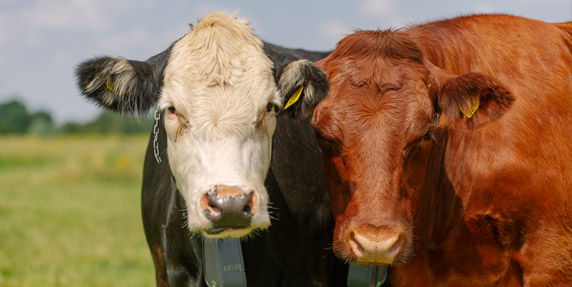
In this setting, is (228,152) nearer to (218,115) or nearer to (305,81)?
(218,115)

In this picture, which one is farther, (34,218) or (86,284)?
(34,218)

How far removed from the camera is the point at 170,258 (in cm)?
464

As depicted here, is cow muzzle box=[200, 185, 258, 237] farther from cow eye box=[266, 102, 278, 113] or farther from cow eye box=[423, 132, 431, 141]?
cow eye box=[423, 132, 431, 141]

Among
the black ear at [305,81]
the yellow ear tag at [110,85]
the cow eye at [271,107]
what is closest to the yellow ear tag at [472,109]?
the black ear at [305,81]

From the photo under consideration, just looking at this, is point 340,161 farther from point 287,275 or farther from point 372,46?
point 287,275

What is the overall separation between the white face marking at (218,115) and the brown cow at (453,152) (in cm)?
51

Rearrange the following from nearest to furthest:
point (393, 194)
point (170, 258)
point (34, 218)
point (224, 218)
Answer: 1. point (224, 218)
2. point (393, 194)
3. point (170, 258)
4. point (34, 218)

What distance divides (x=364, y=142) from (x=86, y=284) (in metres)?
4.75

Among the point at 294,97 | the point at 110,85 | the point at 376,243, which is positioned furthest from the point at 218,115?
the point at 376,243

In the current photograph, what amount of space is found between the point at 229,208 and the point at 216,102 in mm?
653

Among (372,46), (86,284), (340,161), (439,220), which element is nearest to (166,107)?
(340,161)

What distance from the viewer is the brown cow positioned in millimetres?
3850

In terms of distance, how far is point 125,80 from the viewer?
3969mm

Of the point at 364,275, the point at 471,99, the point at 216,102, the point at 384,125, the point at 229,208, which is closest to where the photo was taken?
the point at 229,208
